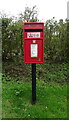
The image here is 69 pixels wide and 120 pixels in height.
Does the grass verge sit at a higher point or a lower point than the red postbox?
lower

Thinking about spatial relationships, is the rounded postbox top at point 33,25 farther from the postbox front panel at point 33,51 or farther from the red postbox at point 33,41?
the postbox front panel at point 33,51

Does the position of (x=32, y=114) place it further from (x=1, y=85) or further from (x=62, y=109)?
(x=1, y=85)

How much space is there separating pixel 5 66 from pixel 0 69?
367mm

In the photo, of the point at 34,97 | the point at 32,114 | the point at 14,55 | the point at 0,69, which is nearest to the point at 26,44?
the point at 34,97

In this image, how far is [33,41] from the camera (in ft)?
12.3

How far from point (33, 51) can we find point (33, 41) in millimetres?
208

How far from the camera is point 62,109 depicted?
3.75 metres

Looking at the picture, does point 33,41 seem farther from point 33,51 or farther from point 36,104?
point 36,104

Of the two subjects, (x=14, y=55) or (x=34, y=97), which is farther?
(x=14, y=55)

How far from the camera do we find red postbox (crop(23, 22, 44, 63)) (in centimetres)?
366

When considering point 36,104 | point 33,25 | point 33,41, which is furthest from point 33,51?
point 36,104

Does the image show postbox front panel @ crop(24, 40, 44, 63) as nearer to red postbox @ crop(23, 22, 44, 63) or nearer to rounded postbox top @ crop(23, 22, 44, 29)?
red postbox @ crop(23, 22, 44, 63)

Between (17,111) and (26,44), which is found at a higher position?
(26,44)

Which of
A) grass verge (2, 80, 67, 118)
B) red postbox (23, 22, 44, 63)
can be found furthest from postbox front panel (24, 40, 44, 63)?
grass verge (2, 80, 67, 118)
